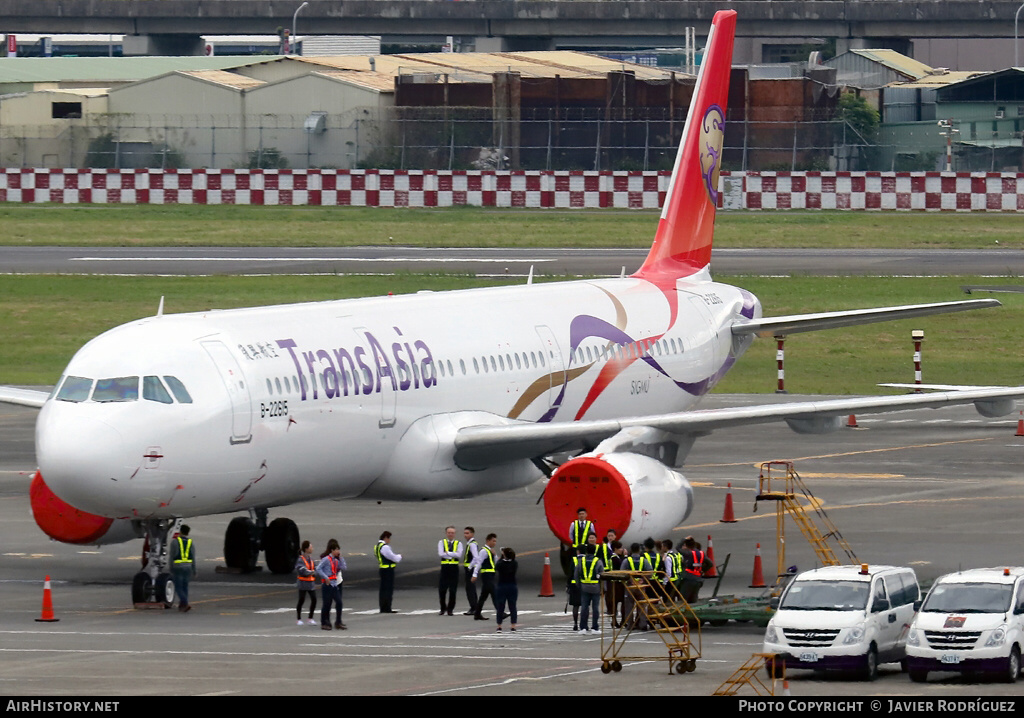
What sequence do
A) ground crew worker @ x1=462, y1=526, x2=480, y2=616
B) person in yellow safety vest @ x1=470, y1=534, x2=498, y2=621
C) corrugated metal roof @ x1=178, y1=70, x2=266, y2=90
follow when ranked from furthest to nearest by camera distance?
corrugated metal roof @ x1=178, y1=70, x2=266, y2=90, ground crew worker @ x1=462, y1=526, x2=480, y2=616, person in yellow safety vest @ x1=470, y1=534, x2=498, y2=621

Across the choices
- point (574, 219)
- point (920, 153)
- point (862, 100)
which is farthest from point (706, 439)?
point (862, 100)

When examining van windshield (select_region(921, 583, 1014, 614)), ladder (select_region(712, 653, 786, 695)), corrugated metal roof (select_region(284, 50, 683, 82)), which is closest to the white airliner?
van windshield (select_region(921, 583, 1014, 614))

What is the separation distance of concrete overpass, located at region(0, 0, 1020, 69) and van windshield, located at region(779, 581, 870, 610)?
128m

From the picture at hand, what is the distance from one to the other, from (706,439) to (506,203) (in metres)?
45.6

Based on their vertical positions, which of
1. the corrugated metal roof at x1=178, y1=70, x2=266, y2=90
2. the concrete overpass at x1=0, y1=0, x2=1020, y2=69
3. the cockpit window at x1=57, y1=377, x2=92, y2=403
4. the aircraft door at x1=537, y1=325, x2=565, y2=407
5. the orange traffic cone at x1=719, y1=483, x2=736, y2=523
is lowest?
the orange traffic cone at x1=719, y1=483, x2=736, y2=523

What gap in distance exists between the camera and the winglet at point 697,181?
46594 mm

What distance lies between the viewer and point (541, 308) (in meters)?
40.6

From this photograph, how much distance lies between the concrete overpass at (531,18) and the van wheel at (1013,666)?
12930 centimetres

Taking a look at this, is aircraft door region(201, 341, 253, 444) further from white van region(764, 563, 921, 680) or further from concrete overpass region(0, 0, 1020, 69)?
concrete overpass region(0, 0, 1020, 69)

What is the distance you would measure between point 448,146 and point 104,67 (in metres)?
59.3

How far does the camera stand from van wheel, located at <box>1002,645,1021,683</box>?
25.4 m

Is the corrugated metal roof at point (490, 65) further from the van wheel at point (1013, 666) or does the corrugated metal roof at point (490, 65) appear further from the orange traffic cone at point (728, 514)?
the van wheel at point (1013, 666)

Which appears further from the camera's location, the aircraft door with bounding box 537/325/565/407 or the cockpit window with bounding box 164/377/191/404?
the aircraft door with bounding box 537/325/565/407
